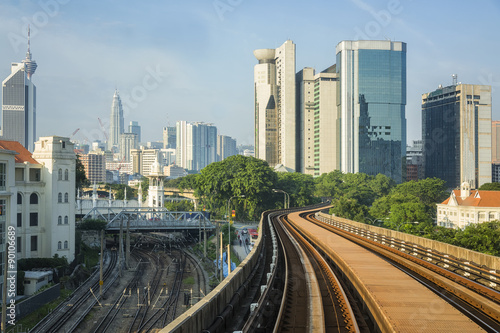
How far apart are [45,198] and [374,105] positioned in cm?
15473

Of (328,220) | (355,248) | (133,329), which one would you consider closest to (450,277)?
(355,248)

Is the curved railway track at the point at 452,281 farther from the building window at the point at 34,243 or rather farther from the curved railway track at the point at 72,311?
the building window at the point at 34,243

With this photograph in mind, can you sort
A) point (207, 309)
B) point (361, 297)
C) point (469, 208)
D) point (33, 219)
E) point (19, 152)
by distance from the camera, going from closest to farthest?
point (207, 309), point (361, 297), point (33, 219), point (19, 152), point (469, 208)

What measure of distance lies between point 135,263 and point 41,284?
1853 cm

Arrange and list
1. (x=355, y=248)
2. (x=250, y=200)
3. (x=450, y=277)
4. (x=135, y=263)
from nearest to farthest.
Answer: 1. (x=450, y=277)
2. (x=355, y=248)
3. (x=135, y=263)
4. (x=250, y=200)

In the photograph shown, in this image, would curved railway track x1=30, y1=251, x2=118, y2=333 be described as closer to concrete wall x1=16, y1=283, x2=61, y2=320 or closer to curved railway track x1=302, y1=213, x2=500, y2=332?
concrete wall x1=16, y1=283, x2=61, y2=320

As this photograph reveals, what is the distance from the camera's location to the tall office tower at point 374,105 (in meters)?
190

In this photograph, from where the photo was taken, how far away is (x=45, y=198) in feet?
181

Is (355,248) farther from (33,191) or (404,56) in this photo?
→ (404,56)

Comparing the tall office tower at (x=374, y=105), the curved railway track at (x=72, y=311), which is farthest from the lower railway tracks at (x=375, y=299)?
the tall office tower at (x=374, y=105)

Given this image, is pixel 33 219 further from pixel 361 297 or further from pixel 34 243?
pixel 361 297

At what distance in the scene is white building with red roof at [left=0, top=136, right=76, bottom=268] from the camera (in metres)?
52.5

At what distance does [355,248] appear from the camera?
3247 cm

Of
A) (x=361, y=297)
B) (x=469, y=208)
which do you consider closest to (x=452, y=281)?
(x=361, y=297)
